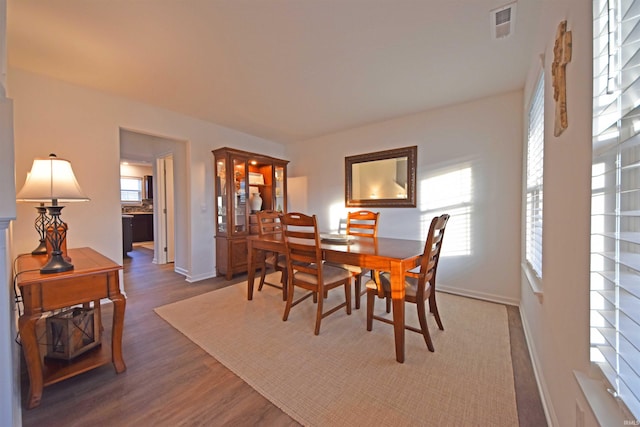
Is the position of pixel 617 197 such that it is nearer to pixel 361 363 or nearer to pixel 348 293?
pixel 361 363

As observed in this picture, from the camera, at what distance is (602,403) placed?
2.31 ft

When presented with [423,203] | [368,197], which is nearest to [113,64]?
[368,197]

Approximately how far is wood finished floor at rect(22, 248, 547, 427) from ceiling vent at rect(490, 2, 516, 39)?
7.74ft

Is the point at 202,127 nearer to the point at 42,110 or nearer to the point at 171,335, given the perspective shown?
the point at 42,110

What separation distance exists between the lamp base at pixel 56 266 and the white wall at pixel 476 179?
3.31m

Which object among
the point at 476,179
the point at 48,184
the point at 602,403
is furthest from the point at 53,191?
the point at 476,179

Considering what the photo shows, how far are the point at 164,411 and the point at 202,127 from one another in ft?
11.3

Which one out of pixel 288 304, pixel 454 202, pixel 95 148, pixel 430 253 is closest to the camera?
pixel 430 253

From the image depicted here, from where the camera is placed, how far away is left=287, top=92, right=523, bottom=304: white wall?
8.87 feet

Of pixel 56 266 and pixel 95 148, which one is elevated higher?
pixel 95 148

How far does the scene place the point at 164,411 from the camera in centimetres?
133

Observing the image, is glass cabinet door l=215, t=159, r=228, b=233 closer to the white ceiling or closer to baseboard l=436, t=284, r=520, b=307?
the white ceiling

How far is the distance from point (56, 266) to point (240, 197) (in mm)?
2541

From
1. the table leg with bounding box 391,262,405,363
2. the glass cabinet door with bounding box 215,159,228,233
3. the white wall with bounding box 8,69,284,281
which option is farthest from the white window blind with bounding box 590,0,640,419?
the white wall with bounding box 8,69,284,281
